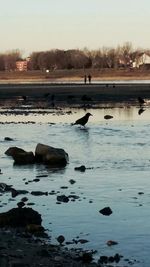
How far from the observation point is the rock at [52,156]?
17.8 meters

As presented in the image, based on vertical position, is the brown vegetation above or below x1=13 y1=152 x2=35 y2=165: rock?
below

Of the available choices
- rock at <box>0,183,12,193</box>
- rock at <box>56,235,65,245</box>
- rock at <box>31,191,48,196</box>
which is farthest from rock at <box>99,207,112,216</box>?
rock at <box>0,183,12,193</box>

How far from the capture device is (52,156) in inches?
701

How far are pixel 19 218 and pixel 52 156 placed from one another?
7214 mm

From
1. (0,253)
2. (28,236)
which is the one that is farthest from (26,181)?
(0,253)

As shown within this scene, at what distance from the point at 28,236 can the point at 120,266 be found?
2.01 metres

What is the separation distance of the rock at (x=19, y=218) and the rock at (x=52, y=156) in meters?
6.89

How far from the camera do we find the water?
10102 millimetres

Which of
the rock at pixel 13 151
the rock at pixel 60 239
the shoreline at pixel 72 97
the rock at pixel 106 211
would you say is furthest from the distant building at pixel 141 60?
the rock at pixel 60 239

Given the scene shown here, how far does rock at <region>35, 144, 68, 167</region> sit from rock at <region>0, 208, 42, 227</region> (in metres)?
6.89

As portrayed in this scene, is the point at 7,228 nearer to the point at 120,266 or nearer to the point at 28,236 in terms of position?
the point at 28,236

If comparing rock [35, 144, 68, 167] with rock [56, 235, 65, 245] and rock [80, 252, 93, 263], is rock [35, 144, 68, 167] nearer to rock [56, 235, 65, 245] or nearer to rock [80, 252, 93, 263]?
rock [56, 235, 65, 245]

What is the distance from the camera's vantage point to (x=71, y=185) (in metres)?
14.5

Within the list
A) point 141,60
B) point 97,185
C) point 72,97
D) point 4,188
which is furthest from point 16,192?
point 141,60
